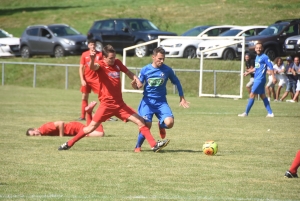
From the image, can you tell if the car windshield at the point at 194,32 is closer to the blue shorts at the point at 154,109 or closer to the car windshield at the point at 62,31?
the car windshield at the point at 62,31

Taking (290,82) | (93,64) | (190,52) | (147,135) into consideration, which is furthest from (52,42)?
(93,64)

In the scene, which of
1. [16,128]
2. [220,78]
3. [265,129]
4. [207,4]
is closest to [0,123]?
[16,128]

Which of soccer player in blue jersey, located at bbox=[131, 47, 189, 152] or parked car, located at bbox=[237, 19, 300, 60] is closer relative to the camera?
soccer player in blue jersey, located at bbox=[131, 47, 189, 152]

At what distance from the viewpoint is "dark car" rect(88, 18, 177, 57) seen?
3491cm

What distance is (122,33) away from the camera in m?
35.7

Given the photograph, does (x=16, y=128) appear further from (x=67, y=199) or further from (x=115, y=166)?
(x=67, y=199)

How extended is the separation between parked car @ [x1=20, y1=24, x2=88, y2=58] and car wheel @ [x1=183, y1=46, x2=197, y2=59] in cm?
631

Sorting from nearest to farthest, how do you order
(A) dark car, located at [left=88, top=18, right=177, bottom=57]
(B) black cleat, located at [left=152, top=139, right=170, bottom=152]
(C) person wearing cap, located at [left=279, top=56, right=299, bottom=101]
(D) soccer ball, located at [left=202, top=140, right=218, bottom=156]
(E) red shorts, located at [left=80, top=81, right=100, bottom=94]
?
1. (D) soccer ball, located at [left=202, top=140, right=218, bottom=156]
2. (B) black cleat, located at [left=152, top=139, right=170, bottom=152]
3. (E) red shorts, located at [left=80, top=81, right=100, bottom=94]
4. (C) person wearing cap, located at [left=279, top=56, right=299, bottom=101]
5. (A) dark car, located at [left=88, top=18, right=177, bottom=57]

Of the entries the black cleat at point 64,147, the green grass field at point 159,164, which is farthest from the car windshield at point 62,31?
the black cleat at point 64,147

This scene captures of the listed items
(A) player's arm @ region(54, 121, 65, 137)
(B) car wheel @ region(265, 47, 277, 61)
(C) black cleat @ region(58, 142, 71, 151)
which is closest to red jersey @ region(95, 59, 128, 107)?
(C) black cleat @ region(58, 142, 71, 151)

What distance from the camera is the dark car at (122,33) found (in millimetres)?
34906

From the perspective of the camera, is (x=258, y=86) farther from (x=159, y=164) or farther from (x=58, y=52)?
(x=58, y=52)

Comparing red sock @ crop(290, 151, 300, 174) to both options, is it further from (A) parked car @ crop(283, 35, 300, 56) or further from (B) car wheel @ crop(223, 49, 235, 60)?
(B) car wheel @ crop(223, 49, 235, 60)

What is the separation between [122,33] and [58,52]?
3937 mm
